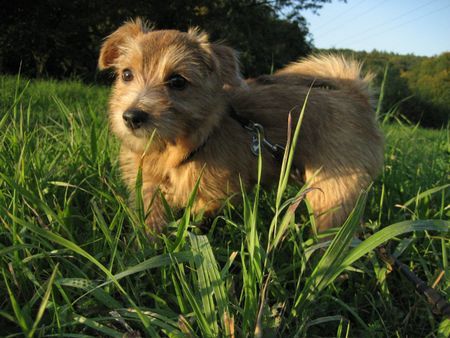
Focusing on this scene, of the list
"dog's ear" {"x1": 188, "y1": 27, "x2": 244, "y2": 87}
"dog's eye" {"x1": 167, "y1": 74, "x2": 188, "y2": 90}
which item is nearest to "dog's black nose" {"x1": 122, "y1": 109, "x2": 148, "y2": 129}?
"dog's eye" {"x1": 167, "y1": 74, "x2": 188, "y2": 90}

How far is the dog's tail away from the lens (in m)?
2.94

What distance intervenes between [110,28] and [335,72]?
16501mm

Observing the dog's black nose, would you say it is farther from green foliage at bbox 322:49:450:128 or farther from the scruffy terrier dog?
green foliage at bbox 322:49:450:128

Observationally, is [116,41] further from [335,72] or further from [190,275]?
[190,275]

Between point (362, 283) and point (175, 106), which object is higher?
point (175, 106)

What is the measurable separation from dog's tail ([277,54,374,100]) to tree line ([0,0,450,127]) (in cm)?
1070

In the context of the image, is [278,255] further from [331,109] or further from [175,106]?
[331,109]

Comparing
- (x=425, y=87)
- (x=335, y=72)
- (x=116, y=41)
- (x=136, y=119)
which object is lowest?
(x=136, y=119)

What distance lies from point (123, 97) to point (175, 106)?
0.95ft

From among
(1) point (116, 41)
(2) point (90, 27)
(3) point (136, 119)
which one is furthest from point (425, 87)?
(3) point (136, 119)

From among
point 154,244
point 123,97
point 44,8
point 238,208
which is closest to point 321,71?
point 238,208

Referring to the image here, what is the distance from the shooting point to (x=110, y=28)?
697 inches

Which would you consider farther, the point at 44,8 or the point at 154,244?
the point at 44,8

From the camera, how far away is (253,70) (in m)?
19.5
